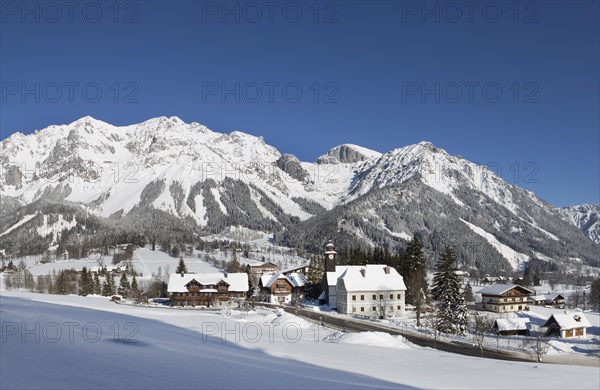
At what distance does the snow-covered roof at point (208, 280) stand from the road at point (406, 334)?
24.4 m

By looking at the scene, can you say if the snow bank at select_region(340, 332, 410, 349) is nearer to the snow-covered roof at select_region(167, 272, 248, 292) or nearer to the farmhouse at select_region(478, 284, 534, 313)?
the farmhouse at select_region(478, 284, 534, 313)

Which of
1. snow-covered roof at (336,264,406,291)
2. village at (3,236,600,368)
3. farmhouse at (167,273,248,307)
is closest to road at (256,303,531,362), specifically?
village at (3,236,600,368)

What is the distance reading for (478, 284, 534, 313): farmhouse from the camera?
3406 inches

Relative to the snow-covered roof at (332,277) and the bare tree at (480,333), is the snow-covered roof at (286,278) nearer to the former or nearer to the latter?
the snow-covered roof at (332,277)

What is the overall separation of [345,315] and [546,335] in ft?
95.5

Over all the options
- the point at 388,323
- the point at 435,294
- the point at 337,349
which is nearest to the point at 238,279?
the point at 388,323

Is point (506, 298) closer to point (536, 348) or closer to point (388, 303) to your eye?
point (388, 303)

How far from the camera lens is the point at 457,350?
1828 inches

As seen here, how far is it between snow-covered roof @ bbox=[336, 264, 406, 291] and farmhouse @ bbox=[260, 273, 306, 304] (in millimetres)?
20859

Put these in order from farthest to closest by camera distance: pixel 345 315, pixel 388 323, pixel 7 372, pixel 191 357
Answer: pixel 345 315 → pixel 388 323 → pixel 191 357 → pixel 7 372

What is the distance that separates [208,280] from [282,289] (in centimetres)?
1596

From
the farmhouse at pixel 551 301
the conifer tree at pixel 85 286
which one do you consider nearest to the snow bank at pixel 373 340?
the conifer tree at pixel 85 286

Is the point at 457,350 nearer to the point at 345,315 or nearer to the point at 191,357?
the point at 345,315

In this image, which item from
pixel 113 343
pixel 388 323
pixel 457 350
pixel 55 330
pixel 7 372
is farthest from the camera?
pixel 388 323
